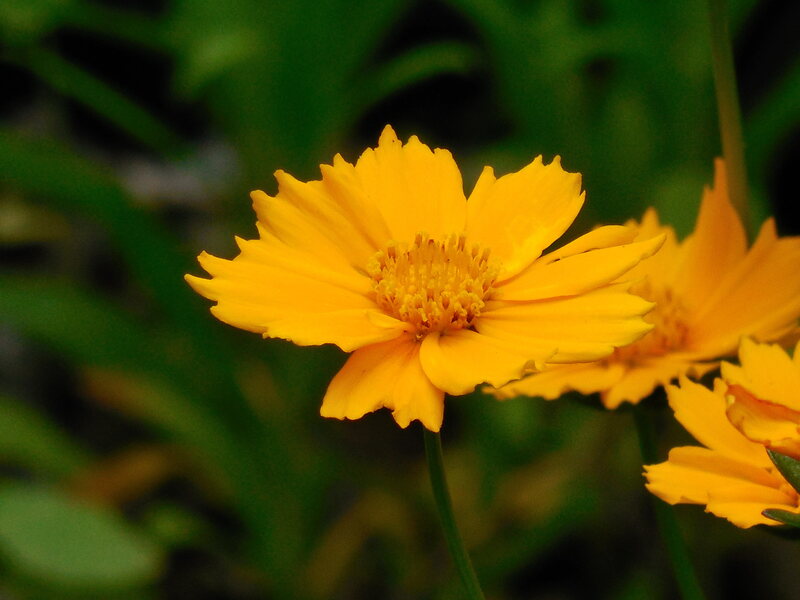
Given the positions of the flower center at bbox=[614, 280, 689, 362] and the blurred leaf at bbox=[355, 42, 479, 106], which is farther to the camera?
the blurred leaf at bbox=[355, 42, 479, 106]

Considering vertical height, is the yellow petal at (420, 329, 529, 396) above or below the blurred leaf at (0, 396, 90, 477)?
below

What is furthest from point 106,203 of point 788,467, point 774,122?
point 788,467

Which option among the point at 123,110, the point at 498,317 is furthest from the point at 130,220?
the point at 498,317

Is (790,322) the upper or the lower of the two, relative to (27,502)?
lower

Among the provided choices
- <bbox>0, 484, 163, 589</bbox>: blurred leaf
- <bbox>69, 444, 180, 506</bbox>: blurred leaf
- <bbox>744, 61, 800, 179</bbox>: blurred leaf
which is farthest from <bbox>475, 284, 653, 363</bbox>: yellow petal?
<bbox>744, 61, 800, 179</bbox>: blurred leaf

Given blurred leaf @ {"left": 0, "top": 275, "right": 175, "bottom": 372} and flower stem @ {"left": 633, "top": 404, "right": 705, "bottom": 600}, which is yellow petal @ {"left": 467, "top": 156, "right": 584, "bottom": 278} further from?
blurred leaf @ {"left": 0, "top": 275, "right": 175, "bottom": 372}

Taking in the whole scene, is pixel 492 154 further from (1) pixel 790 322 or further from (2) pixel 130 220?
(1) pixel 790 322

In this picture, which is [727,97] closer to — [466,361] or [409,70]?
[466,361]

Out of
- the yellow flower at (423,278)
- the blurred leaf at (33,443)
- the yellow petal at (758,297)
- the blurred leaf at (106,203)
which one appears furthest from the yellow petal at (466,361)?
the blurred leaf at (33,443)
